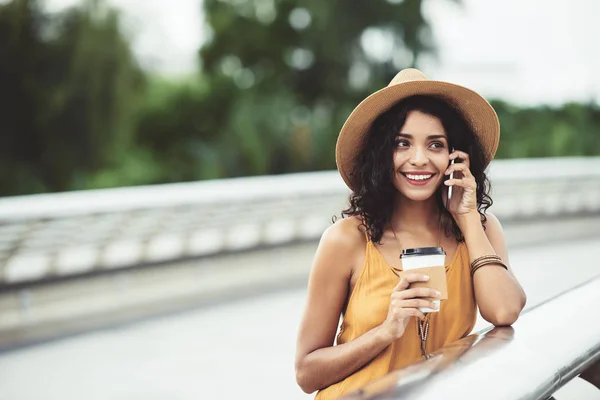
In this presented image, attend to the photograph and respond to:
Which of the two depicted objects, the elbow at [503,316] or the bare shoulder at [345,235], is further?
the bare shoulder at [345,235]

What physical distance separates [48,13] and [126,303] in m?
6.39

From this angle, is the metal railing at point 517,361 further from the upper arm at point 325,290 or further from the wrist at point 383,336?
the upper arm at point 325,290

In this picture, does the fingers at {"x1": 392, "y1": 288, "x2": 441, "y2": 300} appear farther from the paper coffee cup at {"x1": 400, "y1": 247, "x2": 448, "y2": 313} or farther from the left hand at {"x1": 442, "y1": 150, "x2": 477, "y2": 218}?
the left hand at {"x1": 442, "y1": 150, "x2": 477, "y2": 218}

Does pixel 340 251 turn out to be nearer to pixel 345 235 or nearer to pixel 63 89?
pixel 345 235

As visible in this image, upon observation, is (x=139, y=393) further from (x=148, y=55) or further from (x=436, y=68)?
(x=436, y=68)

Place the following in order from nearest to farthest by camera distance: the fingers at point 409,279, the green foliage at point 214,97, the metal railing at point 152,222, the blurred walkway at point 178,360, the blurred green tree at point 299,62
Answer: the fingers at point 409,279, the blurred walkway at point 178,360, the metal railing at point 152,222, the green foliage at point 214,97, the blurred green tree at point 299,62

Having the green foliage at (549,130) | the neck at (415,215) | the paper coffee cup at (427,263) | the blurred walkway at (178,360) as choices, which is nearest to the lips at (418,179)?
the neck at (415,215)

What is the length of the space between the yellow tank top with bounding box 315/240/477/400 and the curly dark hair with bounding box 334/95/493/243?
0.10 m

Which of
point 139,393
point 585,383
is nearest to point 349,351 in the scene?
point 585,383

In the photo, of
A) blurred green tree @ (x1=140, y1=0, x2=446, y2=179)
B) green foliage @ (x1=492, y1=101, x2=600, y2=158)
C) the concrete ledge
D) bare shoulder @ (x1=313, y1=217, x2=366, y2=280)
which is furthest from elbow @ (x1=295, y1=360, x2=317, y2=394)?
blurred green tree @ (x1=140, y1=0, x2=446, y2=179)

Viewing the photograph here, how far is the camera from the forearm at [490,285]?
62.2 inches

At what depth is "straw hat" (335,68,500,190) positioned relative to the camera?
71.4 inches

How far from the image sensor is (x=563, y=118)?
15242 mm

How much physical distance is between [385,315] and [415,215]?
34 cm
